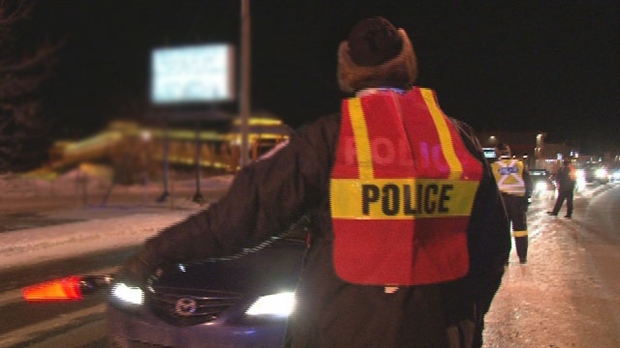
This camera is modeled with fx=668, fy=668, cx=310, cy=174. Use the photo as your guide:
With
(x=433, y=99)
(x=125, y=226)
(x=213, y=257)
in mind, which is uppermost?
(x=433, y=99)

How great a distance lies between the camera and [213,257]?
66.7 inches

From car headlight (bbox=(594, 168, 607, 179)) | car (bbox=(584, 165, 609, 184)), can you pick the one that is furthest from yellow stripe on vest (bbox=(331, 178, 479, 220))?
car headlight (bbox=(594, 168, 607, 179))

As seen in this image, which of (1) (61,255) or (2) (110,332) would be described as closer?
(2) (110,332)

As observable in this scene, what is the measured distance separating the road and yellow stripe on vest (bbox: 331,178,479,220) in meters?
2.34

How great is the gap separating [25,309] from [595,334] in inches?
225

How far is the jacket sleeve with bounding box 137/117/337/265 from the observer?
161 cm

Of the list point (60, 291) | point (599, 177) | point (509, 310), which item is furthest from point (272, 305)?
point (599, 177)

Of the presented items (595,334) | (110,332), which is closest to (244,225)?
(110,332)

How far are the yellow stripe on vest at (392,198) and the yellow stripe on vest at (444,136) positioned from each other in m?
0.04

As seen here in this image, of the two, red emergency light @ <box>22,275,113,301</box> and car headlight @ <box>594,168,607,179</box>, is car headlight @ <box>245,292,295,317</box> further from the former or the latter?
car headlight @ <box>594,168,607,179</box>

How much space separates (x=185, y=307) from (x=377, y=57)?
9.24 ft

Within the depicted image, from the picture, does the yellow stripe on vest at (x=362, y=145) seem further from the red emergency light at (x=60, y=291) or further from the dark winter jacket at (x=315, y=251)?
the red emergency light at (x=60, y=291)

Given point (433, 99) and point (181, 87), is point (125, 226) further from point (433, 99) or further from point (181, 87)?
point (181, 87)

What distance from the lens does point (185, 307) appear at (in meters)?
4.12
